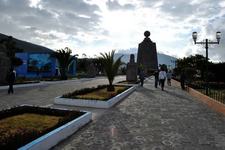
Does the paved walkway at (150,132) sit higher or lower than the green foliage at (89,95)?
→ lower

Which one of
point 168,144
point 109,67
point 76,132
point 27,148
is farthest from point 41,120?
point 109,67

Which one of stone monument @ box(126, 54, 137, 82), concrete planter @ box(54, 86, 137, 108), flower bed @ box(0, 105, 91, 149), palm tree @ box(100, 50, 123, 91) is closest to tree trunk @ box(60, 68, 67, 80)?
stone monument @ box(126, 54, 137, 82)

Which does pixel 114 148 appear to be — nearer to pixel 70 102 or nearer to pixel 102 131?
pixel 102 131

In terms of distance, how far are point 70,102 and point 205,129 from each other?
5.98 m

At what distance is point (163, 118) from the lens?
9.39m

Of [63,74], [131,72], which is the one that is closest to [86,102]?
[131,72]

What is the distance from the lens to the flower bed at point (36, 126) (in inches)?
199

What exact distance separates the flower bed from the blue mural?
36.9m

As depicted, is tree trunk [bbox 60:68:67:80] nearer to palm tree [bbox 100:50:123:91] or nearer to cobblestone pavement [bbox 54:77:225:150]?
palm tree [bbox 100:50:123:91]

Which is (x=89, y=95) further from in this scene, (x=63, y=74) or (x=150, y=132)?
(x=63, y=74)

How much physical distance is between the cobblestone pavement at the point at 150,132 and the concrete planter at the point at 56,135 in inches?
5.3

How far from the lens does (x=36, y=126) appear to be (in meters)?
6.95

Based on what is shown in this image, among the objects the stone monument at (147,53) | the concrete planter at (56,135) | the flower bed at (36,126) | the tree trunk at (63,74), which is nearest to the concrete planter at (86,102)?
the flower bed at (36,126)

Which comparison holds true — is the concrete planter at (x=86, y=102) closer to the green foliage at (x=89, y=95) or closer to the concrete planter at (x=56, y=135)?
the green foliage at (x=89, y=95)
